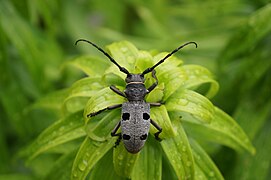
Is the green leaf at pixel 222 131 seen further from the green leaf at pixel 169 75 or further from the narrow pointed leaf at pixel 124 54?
the narrow pointed leaf at pixel 124 54

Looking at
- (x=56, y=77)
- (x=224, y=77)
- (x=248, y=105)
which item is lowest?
(x=248, y=105)

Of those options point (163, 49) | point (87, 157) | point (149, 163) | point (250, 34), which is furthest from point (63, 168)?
point (163, 49)

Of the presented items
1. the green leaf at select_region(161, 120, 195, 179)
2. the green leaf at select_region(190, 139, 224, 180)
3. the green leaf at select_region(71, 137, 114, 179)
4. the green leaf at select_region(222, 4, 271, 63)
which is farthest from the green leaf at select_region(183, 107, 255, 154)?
the green leaf at select_region(222, 4, 271, 63)

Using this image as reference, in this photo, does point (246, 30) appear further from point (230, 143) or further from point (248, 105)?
point (230, 143)

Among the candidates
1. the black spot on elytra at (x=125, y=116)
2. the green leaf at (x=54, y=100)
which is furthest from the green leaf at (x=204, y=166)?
the green leaf at (x=54, y=100)

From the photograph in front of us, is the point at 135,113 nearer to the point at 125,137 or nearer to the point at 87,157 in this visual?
the point at 125,137

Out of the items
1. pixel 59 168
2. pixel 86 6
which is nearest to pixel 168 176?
pixel 59 168
